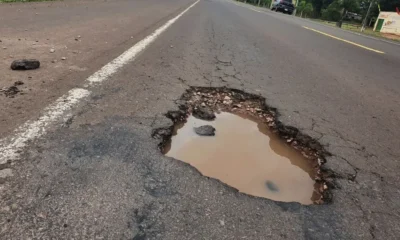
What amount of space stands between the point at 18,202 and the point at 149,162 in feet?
2.52

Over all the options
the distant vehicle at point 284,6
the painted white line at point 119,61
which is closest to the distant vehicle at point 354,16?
the distant vehicle at point 284,6

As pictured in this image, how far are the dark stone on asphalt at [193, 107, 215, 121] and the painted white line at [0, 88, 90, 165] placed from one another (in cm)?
105

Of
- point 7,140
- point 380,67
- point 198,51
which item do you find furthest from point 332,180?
point 380,67

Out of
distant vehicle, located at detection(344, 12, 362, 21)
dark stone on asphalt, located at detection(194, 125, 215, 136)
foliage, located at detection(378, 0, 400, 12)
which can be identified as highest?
foliage, located at detection(378, 0, 400, 12)

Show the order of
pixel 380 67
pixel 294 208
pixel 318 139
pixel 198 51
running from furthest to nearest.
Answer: pixel 380 67
pixel 198 51
pixel 318 139
pixel 294 208

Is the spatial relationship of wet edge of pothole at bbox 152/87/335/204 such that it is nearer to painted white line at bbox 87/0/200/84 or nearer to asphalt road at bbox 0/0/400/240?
asphalt road at bbox 0/0/400/240

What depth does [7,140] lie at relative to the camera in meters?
2.04

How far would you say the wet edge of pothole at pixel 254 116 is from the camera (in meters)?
2.34

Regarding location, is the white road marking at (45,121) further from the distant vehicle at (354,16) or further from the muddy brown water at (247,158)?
the distant vehicle at (354,16)

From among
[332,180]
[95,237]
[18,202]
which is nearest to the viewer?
[95,237]

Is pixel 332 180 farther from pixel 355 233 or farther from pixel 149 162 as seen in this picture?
pixel 149 162

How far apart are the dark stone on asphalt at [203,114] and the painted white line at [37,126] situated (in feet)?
3.46

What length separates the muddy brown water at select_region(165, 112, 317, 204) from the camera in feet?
7.23

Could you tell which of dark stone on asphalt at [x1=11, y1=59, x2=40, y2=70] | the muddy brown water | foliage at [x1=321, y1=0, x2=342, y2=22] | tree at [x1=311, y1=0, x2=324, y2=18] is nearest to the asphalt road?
the muddy brown water
